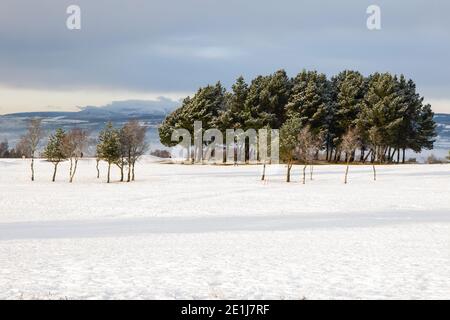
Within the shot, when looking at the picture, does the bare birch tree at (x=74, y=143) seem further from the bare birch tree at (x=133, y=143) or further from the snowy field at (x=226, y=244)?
the snowy field at (x=226, y=244)

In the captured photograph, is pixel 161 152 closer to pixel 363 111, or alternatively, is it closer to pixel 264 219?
pixel 363 111

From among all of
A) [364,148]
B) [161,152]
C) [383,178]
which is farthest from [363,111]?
[161,152]

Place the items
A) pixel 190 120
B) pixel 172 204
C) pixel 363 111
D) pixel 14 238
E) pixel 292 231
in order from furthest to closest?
pixel 190 120, pixel 363 111, pixel 172 204, pixel 292 231, pixel 14 238

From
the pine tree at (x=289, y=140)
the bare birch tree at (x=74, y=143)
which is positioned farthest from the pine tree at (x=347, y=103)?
the bare birch tree at (x=74, y=143)

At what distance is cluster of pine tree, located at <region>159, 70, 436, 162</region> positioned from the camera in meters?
93.8

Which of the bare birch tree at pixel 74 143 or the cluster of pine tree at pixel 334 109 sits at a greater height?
the cluster of pine tree at pixel 334 109

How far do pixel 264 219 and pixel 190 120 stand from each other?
242ft

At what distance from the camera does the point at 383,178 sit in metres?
69.4

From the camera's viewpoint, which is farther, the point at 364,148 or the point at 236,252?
the point at 364,148

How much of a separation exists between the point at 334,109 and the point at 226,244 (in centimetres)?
8178

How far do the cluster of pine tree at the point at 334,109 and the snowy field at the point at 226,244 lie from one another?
42372 millimetres

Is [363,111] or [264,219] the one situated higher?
[363,111]

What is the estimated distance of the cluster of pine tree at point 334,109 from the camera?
93.8 metres

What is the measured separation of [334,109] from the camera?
10012 cm
